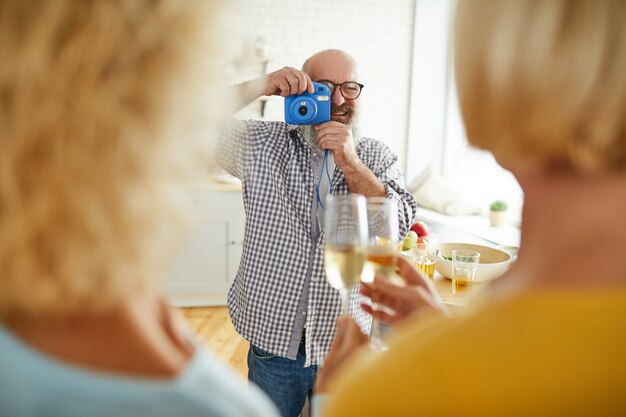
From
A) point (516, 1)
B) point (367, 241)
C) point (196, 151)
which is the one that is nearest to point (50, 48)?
point (196, 151)

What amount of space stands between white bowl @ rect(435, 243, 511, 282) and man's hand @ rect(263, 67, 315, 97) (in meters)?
0.67

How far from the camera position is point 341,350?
2.31 ft

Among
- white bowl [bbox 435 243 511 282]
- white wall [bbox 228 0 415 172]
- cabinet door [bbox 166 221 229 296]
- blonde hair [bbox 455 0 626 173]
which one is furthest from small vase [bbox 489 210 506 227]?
blonde hair [bbox 455 0 626 173]

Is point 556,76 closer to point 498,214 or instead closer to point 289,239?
point 289,239

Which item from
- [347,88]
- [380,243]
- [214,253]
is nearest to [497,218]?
[214,253]

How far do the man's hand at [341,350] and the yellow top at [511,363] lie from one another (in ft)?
0.72

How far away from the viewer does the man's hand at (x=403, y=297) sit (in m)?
0.79

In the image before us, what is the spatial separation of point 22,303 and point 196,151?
0.19 metres

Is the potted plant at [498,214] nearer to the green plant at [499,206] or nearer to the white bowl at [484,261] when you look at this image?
the green plant at [499,206]

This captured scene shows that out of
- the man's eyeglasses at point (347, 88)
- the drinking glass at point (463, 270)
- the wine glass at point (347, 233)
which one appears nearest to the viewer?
the wine glass at point (347, 233)

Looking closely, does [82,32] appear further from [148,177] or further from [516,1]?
[516,1]

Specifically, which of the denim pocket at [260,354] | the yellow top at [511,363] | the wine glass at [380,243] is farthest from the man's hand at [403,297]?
the denim pocket at [260,354]

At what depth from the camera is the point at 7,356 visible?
16.1 inches

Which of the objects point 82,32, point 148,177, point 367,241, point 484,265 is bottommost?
point 484,265
